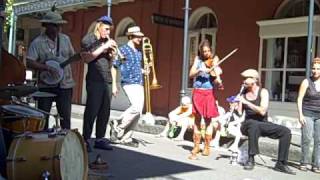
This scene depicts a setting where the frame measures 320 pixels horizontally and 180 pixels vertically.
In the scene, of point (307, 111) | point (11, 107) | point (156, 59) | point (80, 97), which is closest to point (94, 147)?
point (307, 111)

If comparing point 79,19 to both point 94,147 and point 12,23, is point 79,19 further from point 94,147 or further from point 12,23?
point 94,147

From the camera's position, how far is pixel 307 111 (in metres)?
8.59

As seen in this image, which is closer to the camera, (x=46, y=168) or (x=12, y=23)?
(x=46, y=168)

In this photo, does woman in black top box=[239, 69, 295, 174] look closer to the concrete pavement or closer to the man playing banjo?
the concrete pavement

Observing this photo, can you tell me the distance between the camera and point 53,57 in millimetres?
7719

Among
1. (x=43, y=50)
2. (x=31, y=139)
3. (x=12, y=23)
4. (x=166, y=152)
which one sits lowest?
(x=166, y=152)

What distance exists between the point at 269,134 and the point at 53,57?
3285 mm

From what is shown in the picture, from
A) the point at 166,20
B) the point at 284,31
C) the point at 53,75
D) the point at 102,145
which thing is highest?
the point at 166,20

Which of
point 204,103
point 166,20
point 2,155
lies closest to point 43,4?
point 166,20

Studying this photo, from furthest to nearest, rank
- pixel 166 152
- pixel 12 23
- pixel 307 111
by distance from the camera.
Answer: pixel 12 23
pixel 166 152
pixel 307 111

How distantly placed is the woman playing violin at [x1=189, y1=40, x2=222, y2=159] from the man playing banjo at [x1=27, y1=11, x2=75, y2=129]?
2.01m

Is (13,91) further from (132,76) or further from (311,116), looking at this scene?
(311,116)

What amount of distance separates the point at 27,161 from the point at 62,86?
326cm

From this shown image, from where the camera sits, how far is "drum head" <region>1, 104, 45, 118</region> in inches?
194
